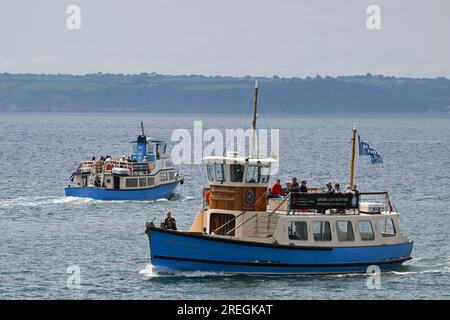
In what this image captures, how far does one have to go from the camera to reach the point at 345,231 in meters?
53.3

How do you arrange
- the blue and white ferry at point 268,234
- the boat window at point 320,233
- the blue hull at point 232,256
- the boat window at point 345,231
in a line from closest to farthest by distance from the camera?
the blue hull at point 232,256 → the blue and white ferry at point 268,234 → the boat window at point 320,233 → the boat window at point 345,231

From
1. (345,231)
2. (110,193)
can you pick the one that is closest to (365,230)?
(345,231)

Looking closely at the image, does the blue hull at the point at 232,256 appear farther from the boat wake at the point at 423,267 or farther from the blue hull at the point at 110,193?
the blue hull at the point at 110,193

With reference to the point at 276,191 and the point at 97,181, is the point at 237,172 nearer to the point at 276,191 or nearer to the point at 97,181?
the point at 276,191

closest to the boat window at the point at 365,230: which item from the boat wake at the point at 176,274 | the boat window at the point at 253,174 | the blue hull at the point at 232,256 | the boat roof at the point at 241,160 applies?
the blue hull at the point at 232,256

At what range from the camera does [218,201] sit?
53781mm

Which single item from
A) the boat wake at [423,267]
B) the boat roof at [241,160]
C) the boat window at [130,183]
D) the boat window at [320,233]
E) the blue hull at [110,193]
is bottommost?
the boat wake at [423,267]

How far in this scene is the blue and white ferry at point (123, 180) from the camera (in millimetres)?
88250

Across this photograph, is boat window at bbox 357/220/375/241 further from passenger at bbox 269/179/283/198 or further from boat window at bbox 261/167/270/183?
boat window at bbox 261/167/270/183

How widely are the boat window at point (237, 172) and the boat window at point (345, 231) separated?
190 inches

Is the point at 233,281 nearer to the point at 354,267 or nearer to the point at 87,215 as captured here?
the point at 354,267

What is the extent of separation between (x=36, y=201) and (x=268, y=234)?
125 ft
